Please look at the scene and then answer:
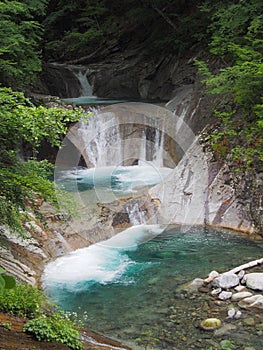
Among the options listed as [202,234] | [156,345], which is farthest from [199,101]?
[156,345]

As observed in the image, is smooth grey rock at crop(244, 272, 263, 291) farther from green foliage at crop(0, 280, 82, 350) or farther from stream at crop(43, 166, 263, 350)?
green foliage at crop(0, 280, 82, 350)

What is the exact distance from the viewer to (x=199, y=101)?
38.9 feet

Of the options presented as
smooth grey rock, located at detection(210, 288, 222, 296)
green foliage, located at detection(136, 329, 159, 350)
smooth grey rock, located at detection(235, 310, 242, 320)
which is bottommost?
green foliage, located at detection(136, 329, 159, 350)

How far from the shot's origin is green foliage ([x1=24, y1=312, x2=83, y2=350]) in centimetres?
397

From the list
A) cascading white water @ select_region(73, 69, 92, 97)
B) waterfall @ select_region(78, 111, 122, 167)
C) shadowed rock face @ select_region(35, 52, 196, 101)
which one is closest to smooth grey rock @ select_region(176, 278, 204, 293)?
waterfall @ select_region(78, 111, 122, 167)

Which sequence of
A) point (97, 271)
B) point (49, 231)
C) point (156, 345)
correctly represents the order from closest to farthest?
point (156, 345) < point (97, 271) < point (49, 231)

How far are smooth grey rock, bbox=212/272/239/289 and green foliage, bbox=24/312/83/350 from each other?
290 centimetres

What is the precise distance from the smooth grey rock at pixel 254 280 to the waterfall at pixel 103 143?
7.67 meters

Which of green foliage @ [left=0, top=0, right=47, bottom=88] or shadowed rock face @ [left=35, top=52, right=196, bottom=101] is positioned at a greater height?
shadowed rock face @ [left=35, top=52, right=196, bottom=101]

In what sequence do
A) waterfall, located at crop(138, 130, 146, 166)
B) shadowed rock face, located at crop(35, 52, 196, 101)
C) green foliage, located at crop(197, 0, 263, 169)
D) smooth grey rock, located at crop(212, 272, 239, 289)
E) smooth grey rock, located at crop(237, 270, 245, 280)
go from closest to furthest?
1. smooth grey rock, located at crop(212, 272, 239, 289)
2. smooth grey rock, located at crop(237, 270, 245, 280)
3. green foliage, located at crop(197, 0, 263, 169)
4. waterfall, located at crop(138, 130, 146, 166)
5. shadowed rock face, located at crop(35, 52, 196, 101)

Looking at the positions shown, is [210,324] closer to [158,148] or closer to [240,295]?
[240,295]

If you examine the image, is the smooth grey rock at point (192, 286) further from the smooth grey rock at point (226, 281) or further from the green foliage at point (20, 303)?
the green foliage at point (20, 303)

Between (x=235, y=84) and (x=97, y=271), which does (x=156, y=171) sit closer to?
(x=235, y=84)

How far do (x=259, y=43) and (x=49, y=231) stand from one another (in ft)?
24.1
